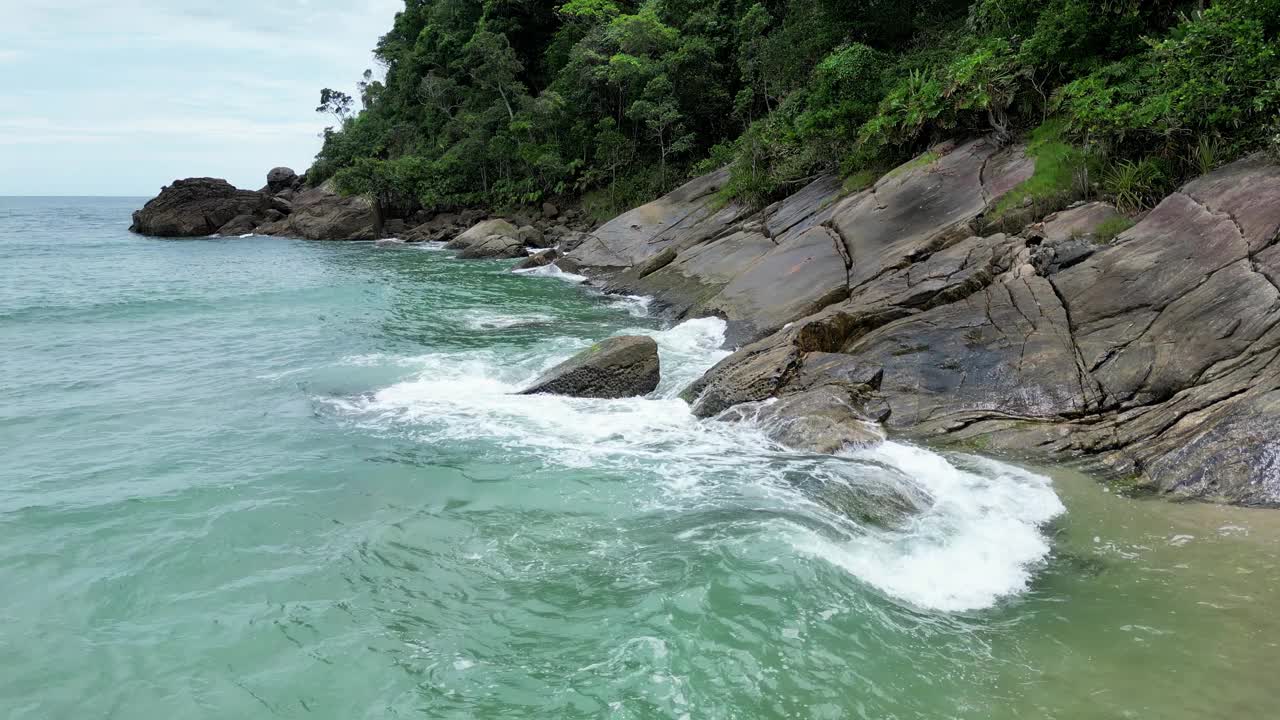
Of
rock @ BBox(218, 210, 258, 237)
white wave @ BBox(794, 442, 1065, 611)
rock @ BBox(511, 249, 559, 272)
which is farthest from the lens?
rock @ BBox(218, 210, 258, 237)

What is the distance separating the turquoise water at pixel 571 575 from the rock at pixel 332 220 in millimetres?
34976

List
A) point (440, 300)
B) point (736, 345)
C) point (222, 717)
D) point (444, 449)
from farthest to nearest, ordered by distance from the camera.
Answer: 1. point (440, 300)
2. point (736, 345)
3. point (444, 449)
4. point (222, 717)

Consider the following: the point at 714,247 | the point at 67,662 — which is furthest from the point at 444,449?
the point at 714,247

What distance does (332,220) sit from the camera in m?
45.4

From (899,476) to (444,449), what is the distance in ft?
19.2

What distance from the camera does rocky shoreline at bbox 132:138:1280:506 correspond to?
805 cm

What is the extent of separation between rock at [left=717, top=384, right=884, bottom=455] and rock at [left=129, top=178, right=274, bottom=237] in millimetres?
52518

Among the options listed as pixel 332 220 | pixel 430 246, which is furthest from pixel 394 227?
pixel 430 246

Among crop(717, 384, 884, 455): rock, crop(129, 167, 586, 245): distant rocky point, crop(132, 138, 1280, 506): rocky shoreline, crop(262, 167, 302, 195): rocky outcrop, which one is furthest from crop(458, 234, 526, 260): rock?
crop(262, 167, 302, 195): rocky outcrop

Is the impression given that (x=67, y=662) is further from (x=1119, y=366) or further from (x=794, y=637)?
(x=1119, y=366)

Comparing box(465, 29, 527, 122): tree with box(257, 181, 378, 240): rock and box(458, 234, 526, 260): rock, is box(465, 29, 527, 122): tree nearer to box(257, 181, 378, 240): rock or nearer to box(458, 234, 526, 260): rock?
box(458, 234, 526, 260): rock

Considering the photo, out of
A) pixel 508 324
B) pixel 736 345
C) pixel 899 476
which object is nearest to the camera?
pixel 899 476

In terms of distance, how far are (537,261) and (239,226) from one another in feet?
111

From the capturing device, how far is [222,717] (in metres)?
4.98
